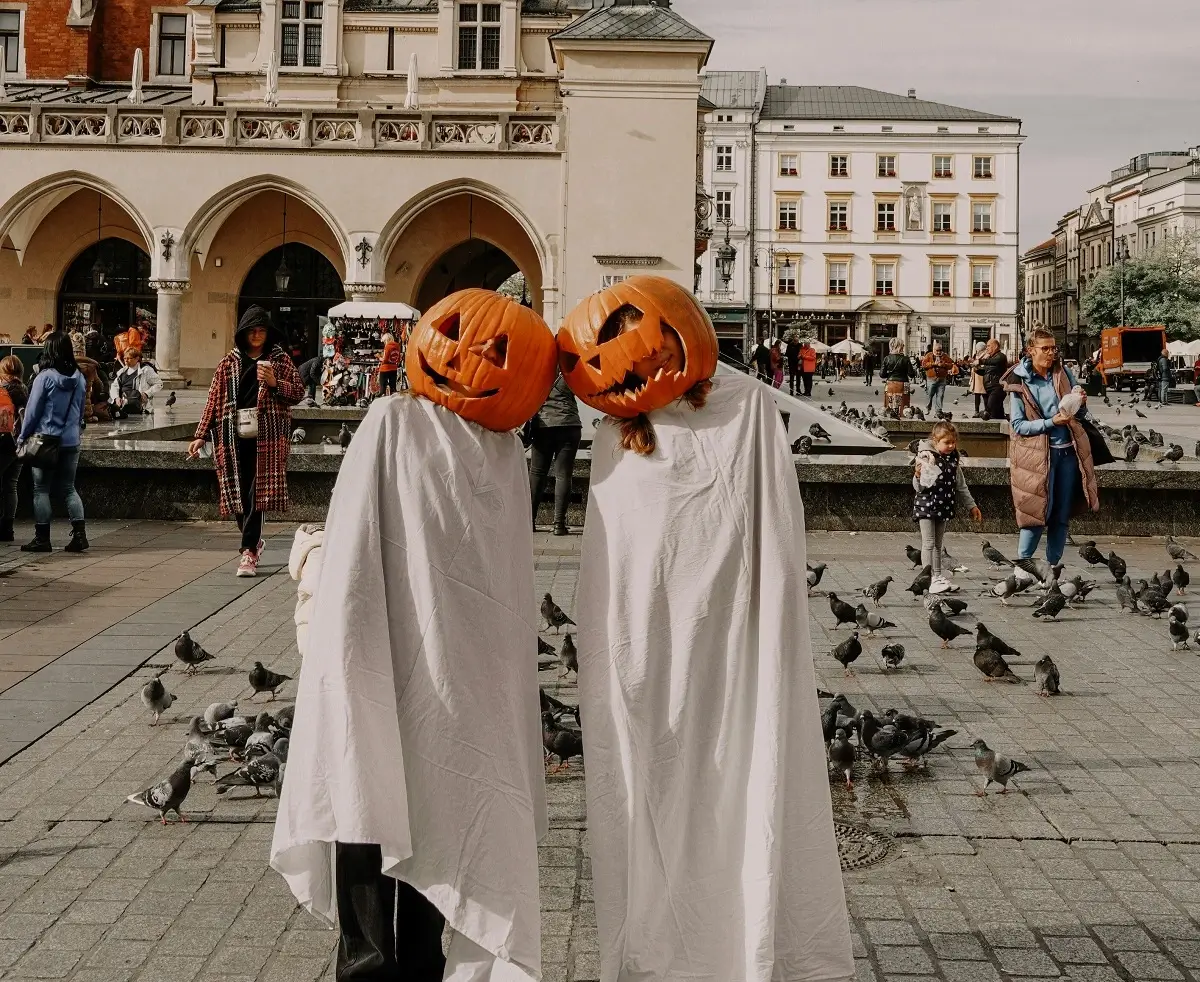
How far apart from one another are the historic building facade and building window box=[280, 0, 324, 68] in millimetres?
53

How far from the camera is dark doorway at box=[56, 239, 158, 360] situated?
40062 millimetres

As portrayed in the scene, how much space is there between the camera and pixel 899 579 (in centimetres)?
1154

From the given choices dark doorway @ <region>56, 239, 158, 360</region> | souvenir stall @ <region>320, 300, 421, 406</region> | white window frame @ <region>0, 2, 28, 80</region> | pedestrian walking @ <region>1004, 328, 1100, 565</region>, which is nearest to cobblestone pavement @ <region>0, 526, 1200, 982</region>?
pedestrian walking @ <region>1004, 328, 1100, 565</region>

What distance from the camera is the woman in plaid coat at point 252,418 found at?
10.1 meters

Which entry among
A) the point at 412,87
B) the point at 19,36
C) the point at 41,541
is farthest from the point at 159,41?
the point at 41,541

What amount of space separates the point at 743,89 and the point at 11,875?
8901 centimetres

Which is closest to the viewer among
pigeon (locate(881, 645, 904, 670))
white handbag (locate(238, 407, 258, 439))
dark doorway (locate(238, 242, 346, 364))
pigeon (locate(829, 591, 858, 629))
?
pigeon (locate(881, 645, 904, 670))

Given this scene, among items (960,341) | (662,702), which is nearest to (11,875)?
(662,702)

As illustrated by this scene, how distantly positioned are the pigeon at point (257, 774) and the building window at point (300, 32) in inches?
1485

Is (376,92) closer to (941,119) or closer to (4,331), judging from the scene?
(4,331)

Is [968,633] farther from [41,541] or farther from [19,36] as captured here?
[19,36]

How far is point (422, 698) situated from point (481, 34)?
39.3 meters

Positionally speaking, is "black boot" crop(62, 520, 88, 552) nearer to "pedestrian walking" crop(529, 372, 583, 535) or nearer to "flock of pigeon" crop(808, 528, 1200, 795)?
"pedestrian walking" crop(529, 372, 583, 535)

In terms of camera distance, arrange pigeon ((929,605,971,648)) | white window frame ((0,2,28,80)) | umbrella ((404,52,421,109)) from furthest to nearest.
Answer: white window frame ((0,2,28,80)) → umbrella ((404,52,421,109)) → pigeon ((929,605,971,648))
